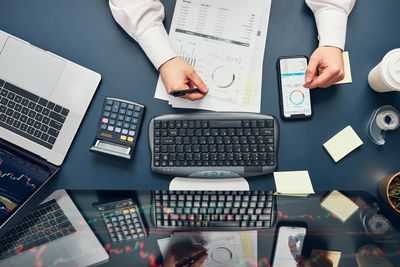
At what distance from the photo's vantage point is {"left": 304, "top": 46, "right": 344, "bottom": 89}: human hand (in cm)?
75

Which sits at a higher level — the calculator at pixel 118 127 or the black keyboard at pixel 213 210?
the calculator at pixel 118 127

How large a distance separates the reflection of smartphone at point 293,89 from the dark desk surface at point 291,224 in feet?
0.67

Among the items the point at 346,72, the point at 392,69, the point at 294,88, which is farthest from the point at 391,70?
the point at 294,88

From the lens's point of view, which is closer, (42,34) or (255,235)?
(255,235)

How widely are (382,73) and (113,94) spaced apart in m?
0.64

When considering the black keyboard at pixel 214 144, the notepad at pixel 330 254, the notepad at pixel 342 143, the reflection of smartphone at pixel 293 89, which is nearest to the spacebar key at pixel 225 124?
the black keyboard at pixel 214 144

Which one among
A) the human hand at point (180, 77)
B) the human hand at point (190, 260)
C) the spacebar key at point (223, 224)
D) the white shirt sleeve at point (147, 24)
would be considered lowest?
the human hand at point (190, 260)

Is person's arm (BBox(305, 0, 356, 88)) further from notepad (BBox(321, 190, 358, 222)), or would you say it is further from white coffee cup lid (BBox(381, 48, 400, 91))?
notepad (BBox(321, 190, 358, 222))

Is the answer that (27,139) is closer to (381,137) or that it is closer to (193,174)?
(193,174)

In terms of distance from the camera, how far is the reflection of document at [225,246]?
0.67 meters

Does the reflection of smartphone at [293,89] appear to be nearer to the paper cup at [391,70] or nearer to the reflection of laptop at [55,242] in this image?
the paper cup at [391,70]

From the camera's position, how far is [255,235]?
2.30 feet

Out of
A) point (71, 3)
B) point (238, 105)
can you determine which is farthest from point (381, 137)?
point (71, 3)

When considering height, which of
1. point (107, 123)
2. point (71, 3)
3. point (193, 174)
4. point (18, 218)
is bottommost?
point (18, 218)
